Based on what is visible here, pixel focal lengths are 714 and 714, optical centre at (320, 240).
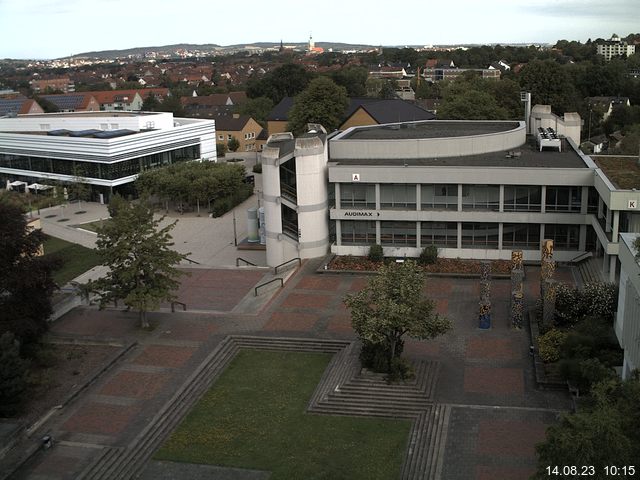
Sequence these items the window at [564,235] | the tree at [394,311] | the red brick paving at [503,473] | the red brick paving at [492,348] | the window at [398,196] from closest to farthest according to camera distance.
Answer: the red brick paving at [503,473]
the tree at [394,311]
the red brick paving at [492,348]
the window at [564,235]
the window at [398,196]

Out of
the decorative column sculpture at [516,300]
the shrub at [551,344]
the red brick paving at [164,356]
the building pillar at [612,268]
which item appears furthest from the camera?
the building pillar at [612,268]

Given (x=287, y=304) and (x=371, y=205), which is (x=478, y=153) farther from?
(x=287, y=304)

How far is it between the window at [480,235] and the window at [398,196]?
320cm

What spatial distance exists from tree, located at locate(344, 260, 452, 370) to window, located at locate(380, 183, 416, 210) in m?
13.9

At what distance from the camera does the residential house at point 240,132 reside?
304ft

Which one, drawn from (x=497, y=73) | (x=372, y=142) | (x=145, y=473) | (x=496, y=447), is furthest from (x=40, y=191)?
(x=497, y=73)

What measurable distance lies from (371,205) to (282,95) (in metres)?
80.4

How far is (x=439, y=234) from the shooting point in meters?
39.6

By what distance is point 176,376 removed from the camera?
87.4 ft

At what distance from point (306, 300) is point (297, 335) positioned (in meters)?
4.37

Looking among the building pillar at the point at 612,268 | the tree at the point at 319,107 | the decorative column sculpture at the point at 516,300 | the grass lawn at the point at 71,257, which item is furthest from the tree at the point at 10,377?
the tree at the point at 319,107

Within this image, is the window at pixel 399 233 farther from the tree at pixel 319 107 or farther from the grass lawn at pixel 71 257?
the tree at pixel 319 107

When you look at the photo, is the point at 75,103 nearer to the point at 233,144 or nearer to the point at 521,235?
the point at 233,144

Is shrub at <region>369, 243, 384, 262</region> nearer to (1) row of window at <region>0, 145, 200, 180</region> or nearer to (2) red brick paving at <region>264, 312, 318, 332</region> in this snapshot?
(2) red brick paving at <region>264, 312, 318, 332</region>
